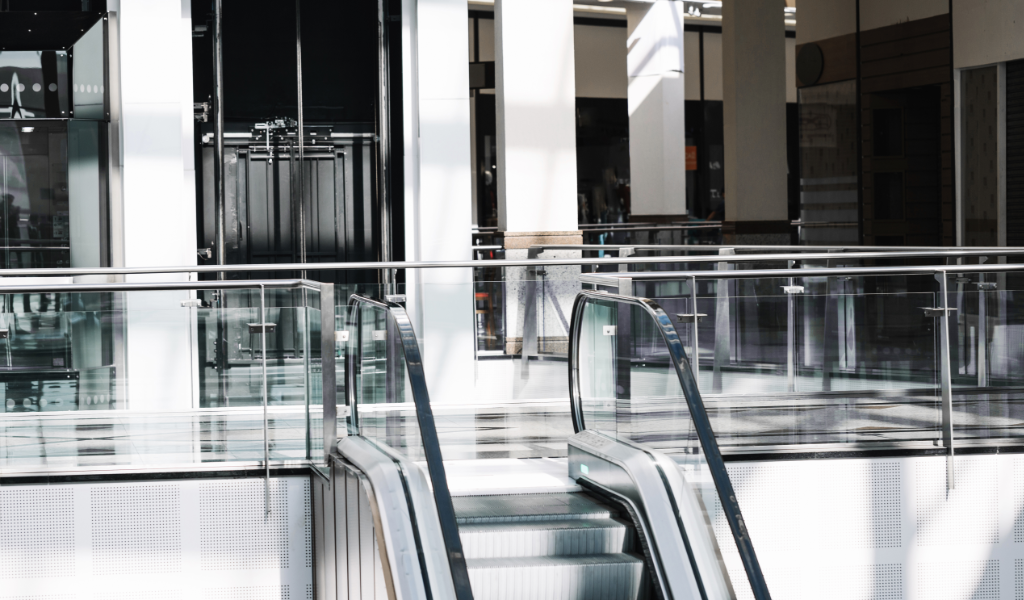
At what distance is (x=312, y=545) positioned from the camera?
6191 millimetres

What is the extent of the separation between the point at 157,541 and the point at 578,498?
2.45 m

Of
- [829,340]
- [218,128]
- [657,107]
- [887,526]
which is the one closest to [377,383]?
[829,340]

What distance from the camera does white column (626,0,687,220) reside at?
59.8 feet

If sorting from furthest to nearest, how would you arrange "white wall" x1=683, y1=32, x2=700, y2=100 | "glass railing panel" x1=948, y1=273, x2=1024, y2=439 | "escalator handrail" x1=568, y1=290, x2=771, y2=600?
"white wall" x1=683, y1=32, x2=700, y2=100
"glass railing panel" x1=948, y1=273, x2=1024, y2=439
"escalator handrail" x1=568, y1=290, x2=771, y2=600

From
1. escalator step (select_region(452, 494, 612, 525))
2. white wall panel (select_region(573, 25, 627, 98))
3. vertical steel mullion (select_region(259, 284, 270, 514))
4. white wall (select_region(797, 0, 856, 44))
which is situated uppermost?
white wall panel (select_region(573, 25, 627, 98))

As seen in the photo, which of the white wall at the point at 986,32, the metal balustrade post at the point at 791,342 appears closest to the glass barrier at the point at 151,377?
the metal balustrade post at the point at 791,342

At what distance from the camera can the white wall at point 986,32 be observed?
13422 mm

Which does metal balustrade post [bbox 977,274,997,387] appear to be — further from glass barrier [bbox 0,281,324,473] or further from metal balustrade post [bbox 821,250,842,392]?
glass barrier [bbox 0,281,324,473]

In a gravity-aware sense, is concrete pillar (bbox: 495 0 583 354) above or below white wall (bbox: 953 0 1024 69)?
below

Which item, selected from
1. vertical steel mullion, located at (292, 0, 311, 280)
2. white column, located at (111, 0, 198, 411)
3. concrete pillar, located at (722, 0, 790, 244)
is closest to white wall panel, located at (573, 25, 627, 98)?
concrete pillar, located at (722, 0, 790, 244)

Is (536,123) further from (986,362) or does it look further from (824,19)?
(824,19)

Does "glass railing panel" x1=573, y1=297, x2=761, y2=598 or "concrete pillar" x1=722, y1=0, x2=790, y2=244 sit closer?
"glass railing panel" x1=573, y1=297, x2=761, y2=598

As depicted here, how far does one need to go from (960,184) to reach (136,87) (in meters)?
10.9

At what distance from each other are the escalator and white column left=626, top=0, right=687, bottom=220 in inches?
490
